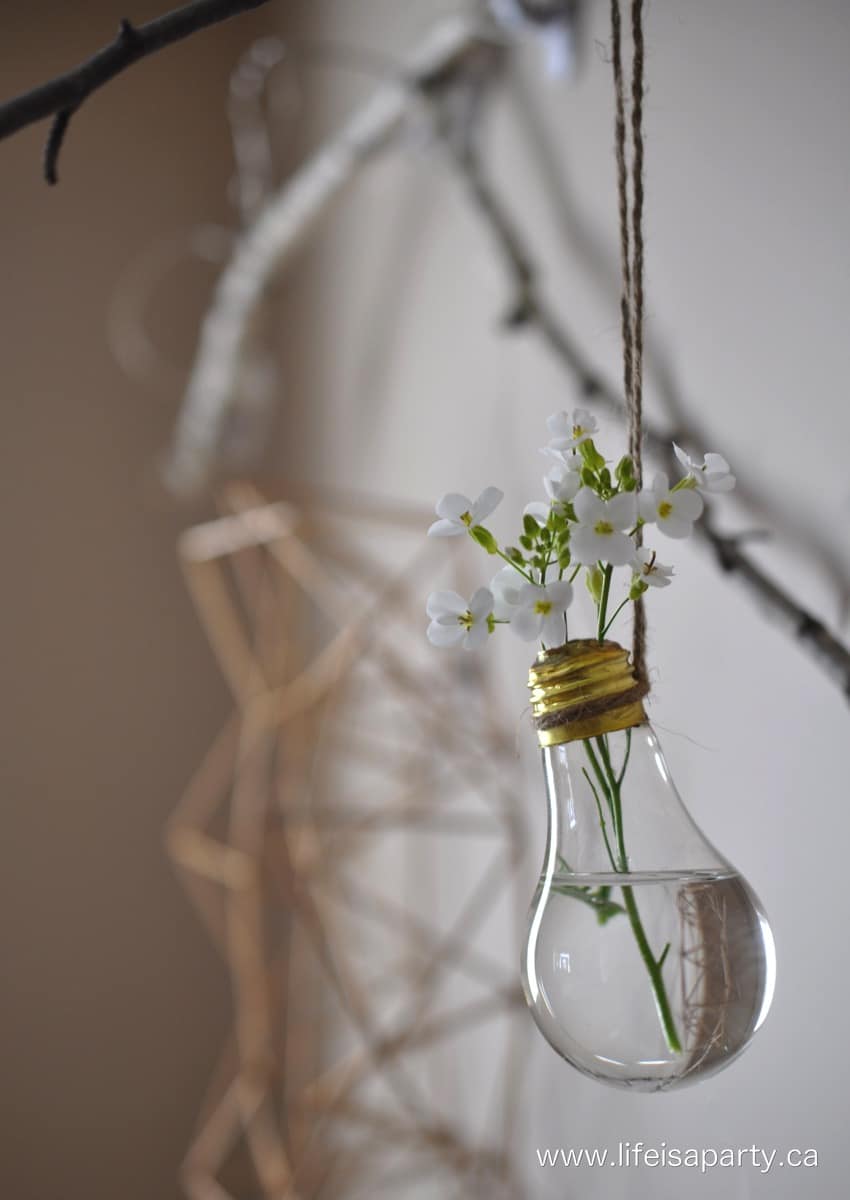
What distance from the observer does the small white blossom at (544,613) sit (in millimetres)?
459

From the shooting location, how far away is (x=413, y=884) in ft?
4.64

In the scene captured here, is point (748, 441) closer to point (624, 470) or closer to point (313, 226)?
point (624, 470)

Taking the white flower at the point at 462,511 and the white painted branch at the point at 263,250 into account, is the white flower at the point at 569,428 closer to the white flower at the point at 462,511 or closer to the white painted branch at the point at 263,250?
the white flower at the point at 462,511

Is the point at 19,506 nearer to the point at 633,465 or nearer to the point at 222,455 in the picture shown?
the point at 222,455

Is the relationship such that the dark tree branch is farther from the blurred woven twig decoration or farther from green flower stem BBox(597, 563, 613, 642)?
the blurred woven twig decoration

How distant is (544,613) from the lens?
462mm

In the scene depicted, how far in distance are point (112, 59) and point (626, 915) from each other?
423 millimetres

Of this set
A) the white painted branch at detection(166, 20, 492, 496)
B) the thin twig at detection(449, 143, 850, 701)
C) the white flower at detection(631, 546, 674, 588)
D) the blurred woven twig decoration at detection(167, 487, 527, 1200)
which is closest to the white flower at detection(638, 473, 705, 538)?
the white flower at detection(631, 546, 674, 588)

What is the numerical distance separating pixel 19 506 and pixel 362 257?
650mm

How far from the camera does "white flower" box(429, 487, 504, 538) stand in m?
0.49

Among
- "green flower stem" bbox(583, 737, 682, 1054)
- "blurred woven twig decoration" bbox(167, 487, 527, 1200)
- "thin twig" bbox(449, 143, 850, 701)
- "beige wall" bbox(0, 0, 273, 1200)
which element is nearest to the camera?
"green flower stem" bbox(583, 737, 682, 1054)

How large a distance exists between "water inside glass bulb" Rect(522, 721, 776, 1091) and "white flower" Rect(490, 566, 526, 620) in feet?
0.21

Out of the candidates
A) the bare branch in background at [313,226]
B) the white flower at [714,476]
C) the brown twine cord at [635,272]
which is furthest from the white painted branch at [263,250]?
the white flower at [714,476]

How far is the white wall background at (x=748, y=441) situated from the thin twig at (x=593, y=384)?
2cm
